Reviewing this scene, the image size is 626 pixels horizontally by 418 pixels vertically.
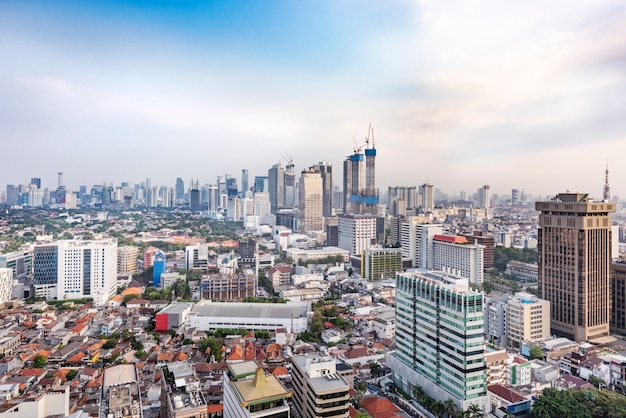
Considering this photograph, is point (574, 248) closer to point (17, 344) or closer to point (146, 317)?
point (146, 317)

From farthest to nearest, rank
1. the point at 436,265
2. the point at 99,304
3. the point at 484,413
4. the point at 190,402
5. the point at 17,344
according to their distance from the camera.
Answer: the point at 436,265 → the point at 99,304 → the point at 17,344 → the point at 484,413 → the point at 190,402

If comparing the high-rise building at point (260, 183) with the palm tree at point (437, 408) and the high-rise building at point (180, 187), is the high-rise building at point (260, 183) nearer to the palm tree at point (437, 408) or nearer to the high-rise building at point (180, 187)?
the high-rise building at point (180, 187)

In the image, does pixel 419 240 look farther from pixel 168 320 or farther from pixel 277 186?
pixel 277 186

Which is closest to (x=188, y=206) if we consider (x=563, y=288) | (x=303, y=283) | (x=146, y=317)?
(x=303, y=283)

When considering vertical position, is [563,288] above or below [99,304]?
above

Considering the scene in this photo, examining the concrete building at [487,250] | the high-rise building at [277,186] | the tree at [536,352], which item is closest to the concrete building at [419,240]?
the concrete building at [487,250]

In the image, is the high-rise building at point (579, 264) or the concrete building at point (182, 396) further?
the high-rise building at point (579, 264)
